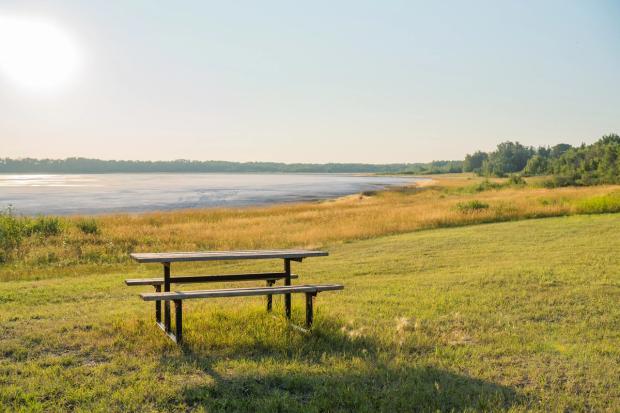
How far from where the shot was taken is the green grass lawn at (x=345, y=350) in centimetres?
530

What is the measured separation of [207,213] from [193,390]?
1631 inches

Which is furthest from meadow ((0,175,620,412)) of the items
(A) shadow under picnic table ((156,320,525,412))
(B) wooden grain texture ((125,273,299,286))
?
(B) wooden grain texture ((125,273,299,286))

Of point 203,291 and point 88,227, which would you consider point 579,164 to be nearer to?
point 88,227

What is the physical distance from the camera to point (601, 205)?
28094 mm

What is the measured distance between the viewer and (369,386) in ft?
18.4

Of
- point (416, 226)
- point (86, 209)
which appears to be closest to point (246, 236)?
point (416, 226)

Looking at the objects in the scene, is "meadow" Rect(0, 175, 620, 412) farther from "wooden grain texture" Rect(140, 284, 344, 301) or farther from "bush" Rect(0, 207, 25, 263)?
"bush" Rect(0, 207, 25, 263)

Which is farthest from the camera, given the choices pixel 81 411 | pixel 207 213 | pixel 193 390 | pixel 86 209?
pixel 86 209

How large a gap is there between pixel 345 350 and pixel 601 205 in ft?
83.9

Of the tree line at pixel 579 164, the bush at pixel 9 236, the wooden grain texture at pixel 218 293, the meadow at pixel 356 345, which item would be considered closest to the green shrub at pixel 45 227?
the bush at pixel 9 236

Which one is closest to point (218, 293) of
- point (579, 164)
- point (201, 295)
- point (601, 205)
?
point (201, 295)

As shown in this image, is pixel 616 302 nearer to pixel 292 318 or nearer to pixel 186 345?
pixel 292 318

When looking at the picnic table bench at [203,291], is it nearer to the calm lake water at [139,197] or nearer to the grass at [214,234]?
the grass at [214,234]

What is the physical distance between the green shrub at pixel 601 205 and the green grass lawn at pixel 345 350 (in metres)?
17.3
